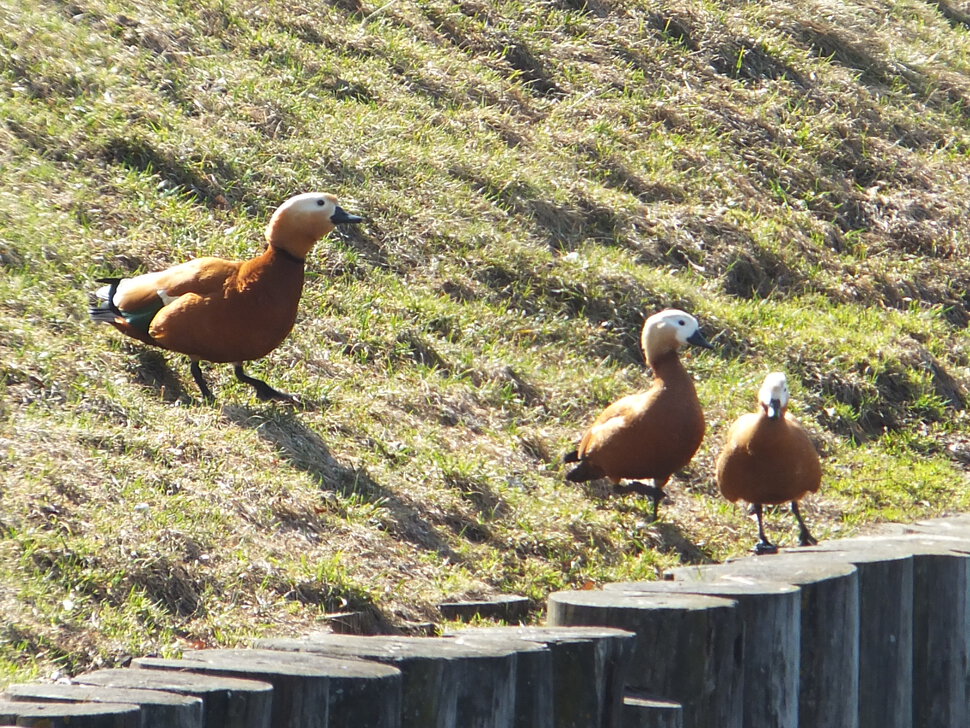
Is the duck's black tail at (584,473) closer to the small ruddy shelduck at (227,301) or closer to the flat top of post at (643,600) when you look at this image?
the small ruddy shelduck at (227,301)

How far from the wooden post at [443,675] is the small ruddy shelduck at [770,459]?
2870mm

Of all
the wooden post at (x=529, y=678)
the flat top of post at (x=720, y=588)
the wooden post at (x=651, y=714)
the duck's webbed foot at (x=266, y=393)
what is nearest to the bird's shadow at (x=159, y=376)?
the duck's webbed foot at (x=266, y=393)

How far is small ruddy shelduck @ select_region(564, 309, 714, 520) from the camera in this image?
18.8 feet

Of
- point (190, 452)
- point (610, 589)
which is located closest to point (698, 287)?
point (190, 452)

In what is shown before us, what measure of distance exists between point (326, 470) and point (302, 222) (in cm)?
115

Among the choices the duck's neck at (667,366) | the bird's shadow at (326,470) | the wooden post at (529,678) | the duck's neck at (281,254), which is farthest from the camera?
the duck's neck at (667,366)

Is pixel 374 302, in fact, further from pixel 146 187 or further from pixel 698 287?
pixel 698 287

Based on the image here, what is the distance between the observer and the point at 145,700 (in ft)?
7.77

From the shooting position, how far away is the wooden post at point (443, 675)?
109 inches

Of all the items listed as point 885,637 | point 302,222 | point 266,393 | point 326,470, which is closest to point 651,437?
point 326,470

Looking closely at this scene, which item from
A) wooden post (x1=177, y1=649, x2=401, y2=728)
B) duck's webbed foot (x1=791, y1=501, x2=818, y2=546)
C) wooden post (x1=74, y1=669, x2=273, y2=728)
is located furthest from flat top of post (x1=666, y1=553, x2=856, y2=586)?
duck's webbed foot (x1=791, y1=501, x2=818, y2=546)

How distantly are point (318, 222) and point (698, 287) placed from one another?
316 centimetres

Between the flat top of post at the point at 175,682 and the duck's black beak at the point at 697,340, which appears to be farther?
the duck's black beak at the point at 697,340

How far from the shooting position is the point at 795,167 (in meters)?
9.73
